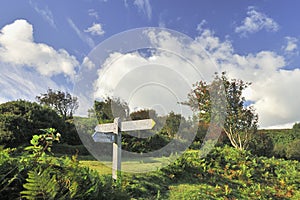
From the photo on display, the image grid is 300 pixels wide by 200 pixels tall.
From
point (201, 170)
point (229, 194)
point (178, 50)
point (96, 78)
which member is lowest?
point (229, 194)

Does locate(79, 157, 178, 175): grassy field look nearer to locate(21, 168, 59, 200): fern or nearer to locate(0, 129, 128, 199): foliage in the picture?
locate(0, 129, 128, 199): foliage

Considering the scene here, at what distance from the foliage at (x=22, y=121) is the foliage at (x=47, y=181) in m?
7.95

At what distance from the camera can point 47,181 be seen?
116 cm

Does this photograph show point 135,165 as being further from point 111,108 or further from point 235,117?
point 235,117

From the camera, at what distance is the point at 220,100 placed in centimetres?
1173

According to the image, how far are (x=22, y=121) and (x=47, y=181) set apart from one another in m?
9.01

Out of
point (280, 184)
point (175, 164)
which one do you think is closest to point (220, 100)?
point (280, 184)

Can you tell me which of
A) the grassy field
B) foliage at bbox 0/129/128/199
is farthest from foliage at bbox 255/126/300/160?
foliage at bbox 0/129/128/199

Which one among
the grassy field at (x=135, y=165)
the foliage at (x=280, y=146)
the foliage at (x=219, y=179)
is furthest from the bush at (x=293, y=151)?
the grassy field at (x=135, y=165)

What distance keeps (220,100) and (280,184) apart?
14.1 feet

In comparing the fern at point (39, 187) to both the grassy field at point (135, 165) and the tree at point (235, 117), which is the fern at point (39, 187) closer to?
the grassy field at point (135, 165)

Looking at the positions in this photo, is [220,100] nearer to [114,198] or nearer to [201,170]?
[201,170]

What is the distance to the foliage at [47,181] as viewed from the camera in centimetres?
115

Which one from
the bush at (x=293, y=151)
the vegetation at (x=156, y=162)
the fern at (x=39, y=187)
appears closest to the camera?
the fern at (x=39, y=187)
